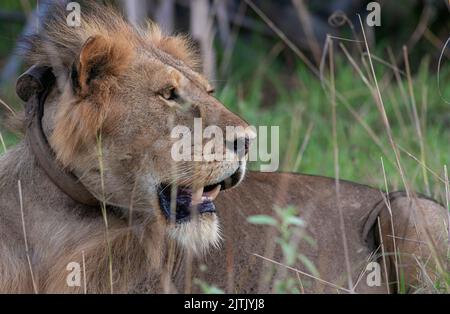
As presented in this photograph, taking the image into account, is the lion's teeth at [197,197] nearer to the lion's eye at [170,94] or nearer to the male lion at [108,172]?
the male lion at [108,172]

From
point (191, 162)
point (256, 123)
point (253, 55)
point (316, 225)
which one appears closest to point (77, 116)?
point (191, 162)

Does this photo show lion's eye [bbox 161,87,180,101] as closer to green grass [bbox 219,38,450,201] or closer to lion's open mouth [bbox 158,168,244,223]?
lion's open mouth [bbox 158,168,244,223]

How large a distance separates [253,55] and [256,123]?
→ 248 centimetres

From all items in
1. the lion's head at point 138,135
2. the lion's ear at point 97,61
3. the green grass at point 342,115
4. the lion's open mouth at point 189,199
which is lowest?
the lion's open mouth at point 189,199

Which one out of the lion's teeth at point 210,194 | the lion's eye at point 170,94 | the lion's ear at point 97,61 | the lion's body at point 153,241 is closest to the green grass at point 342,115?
the lion's body at point 153,241

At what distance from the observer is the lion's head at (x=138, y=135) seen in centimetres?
327

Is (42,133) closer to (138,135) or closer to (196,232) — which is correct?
(138,135)

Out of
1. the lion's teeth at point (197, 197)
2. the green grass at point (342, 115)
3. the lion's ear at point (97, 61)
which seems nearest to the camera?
the lion's ear at point (97, 61)

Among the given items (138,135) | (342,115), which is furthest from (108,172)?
(342,115)

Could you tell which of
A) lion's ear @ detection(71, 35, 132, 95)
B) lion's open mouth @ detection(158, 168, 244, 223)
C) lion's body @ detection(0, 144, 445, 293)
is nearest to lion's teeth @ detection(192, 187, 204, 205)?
lion's open mouth @ detection(158, 168, 244, 223)

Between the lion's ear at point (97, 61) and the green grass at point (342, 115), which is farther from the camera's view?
the green grass at point (342, 115)

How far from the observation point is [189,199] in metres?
3.38

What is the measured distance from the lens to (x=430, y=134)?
21.7 ft
